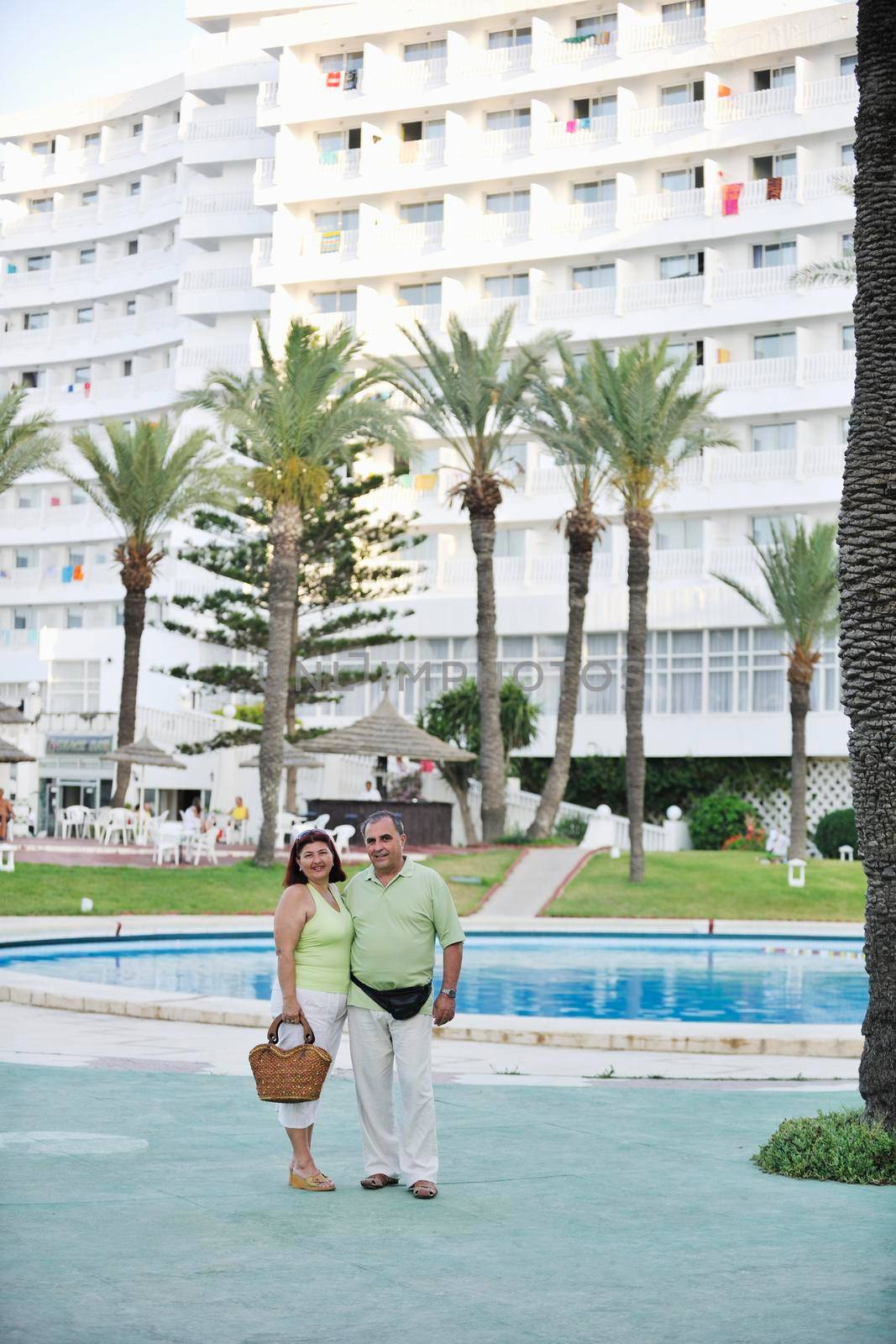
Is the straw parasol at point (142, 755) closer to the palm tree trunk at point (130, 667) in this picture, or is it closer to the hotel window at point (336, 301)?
the palm tree trunk at point (130, 667)

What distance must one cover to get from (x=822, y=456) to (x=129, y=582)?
801 inches

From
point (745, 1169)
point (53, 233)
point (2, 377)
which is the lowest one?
point (745, 1169)

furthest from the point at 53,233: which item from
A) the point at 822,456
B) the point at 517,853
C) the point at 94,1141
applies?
the point at 94,1141

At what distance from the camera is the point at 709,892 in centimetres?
2853

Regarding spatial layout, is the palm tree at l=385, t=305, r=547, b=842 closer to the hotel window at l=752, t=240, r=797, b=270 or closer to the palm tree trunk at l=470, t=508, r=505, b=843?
the palm tree trunk at l=470, t=508, r=505, b=843

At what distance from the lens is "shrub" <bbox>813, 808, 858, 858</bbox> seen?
3972 centimetres

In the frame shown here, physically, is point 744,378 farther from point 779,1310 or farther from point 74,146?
point 779,1310

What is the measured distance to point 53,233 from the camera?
234 ft

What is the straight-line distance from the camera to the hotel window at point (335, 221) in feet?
186

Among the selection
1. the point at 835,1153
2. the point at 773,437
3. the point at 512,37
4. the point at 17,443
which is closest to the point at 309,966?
the point at 835,1153

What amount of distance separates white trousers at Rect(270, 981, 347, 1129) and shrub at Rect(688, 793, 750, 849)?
35465mm

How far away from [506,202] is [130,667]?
2493 cm

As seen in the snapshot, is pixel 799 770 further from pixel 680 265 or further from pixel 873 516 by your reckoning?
pixel 873 516

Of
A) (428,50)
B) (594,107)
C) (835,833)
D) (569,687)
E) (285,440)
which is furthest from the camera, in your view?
(428,50)
